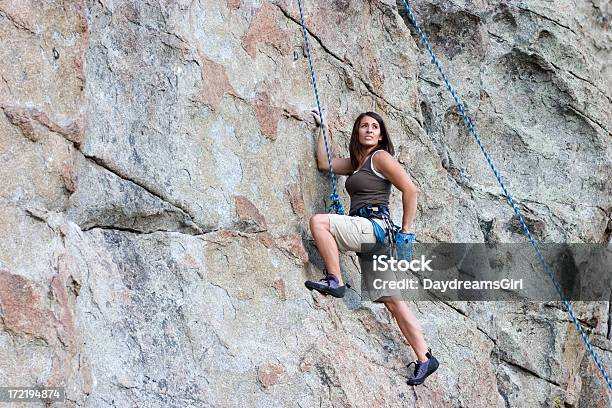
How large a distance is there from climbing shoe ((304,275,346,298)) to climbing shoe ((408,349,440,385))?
0.75 metres

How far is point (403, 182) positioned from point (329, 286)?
91 cm

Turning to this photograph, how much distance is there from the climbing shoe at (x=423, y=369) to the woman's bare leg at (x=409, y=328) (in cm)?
4

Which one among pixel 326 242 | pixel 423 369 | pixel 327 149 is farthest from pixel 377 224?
pixel 423 369

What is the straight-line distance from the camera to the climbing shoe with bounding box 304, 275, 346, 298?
6613mm

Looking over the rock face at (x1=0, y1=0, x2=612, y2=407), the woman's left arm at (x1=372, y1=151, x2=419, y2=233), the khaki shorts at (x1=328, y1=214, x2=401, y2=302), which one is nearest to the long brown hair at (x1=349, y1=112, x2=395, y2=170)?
the woman's left arm at (x1=372, y1=151, x2=419, y2=233)

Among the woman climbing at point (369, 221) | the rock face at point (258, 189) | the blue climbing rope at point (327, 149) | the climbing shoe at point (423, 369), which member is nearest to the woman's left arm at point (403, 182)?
the woman climbing at point (369, 221)

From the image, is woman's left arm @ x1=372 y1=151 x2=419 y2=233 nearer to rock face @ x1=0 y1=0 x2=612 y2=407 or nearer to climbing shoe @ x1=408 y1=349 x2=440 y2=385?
rock face @ x1=0 y1=0 x2=612 y2=407

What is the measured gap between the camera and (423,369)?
22.1 ft

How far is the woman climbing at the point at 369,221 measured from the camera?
6.65 meters

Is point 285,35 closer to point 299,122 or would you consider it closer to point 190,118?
point 299,122

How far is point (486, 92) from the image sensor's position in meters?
9.38

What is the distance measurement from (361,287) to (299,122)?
1.35m

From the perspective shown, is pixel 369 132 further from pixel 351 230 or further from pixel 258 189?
pixel 258 189

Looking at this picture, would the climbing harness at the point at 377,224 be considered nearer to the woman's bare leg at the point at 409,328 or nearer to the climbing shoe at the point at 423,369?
the woman's bare leg at the point at 409,328
